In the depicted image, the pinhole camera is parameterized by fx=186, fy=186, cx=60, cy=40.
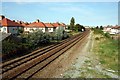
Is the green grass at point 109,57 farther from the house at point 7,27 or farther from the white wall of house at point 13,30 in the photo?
the white wall of house at point 13,30

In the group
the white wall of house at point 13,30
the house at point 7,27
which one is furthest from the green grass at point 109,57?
the white wall of house at point 13,30

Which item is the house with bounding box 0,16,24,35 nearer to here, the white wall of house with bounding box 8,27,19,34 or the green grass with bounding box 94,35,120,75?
the white wall of house with bounding box 8,27,19,34

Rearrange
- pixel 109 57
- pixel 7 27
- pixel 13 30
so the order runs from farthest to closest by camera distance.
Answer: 1. pixel 13 30
2. pixel 7 27
3. pixel 109 57

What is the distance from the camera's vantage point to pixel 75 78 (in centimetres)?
1141

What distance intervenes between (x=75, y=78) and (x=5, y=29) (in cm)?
4460

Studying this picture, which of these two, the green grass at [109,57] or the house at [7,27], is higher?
the house at [7,27]

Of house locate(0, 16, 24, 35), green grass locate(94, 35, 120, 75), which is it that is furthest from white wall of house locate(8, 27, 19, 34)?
green grass locate(94, 35, 120, 75)

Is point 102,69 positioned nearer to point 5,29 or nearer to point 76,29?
point 5,29

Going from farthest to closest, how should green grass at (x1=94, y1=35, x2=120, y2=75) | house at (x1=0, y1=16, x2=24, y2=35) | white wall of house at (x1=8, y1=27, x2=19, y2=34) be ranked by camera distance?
white wall of house at (x1=8, y1=27, x2=19, y2=34) → house at (x1=0, y1=16, x2=24, y2=35) → green grass at (x1=94, y1=35, x2=120, y2=75)

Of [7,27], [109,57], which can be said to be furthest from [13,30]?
[109,57]

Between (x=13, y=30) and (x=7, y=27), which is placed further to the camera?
(x=13, y=30)

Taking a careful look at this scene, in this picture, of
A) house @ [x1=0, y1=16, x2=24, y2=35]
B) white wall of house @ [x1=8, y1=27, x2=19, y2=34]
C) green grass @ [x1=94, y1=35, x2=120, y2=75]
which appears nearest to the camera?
green grass @ [x1=94, y1=35, x2=120, y2=75]

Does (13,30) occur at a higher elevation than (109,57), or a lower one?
higher

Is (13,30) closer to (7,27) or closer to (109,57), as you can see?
(7,27)
